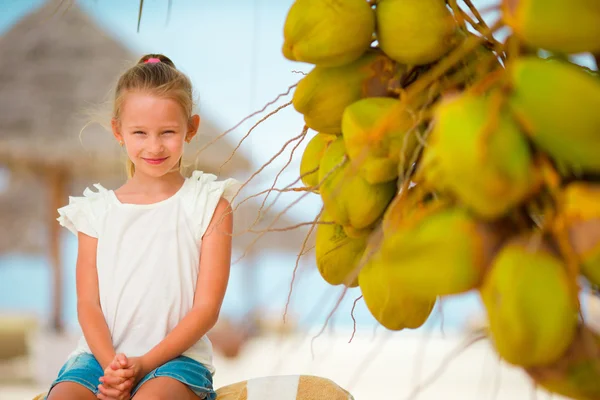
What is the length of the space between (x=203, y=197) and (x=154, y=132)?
13 cm

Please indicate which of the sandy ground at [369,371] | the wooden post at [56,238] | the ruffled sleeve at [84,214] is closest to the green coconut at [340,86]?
the ruffled sleeve at [84,214]

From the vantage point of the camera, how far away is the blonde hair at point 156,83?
1.04 m

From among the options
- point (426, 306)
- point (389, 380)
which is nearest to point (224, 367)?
point (389, 380)

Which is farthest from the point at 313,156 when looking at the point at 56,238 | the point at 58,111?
the point at 58,111

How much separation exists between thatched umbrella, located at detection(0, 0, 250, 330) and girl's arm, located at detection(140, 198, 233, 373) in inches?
148

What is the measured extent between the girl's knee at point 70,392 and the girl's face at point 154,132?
0.31m

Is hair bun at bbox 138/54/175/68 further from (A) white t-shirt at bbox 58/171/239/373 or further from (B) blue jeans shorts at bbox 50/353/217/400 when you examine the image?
(B) blue jeans shorts at bbox 50/353/217/400

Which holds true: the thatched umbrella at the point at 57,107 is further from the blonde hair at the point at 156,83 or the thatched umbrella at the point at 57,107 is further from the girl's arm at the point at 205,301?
the girl's arm at the point at 205,301

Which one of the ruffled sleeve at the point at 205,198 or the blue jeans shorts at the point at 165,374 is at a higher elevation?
the ruffled sleeve at the point at 205,198

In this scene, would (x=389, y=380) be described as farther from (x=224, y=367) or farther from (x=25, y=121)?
(x=25, y=121)

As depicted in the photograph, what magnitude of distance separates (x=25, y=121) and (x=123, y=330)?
15.5 ft

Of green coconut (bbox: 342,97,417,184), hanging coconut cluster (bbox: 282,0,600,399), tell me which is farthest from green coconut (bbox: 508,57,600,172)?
green coconut (bbox: 342,97,417,184)

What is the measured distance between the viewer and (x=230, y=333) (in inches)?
230

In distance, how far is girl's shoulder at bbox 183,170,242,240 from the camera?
105 centimetres
